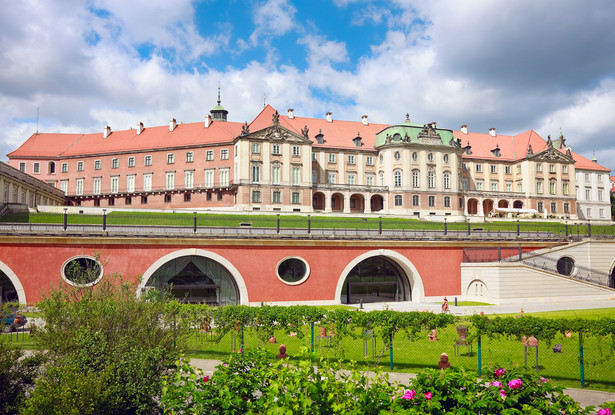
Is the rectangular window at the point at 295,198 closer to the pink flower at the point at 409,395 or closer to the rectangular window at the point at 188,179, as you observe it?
the rectangular window at the point at 188,179

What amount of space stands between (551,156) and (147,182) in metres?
59.9

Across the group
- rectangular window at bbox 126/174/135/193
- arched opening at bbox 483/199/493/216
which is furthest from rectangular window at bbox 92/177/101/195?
arched opening at bbox 483/199/493/216

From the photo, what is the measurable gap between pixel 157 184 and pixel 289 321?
5213 centimetres

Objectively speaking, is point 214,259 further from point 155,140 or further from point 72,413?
point 155,140

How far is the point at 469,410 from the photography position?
7.10m

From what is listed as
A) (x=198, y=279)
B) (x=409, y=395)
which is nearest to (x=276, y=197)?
(x=198, y=279)

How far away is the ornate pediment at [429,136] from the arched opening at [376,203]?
Result: 969 cm

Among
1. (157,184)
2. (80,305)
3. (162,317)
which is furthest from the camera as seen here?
(157,184)

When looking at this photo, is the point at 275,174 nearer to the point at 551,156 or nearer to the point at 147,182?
the point at 147,182

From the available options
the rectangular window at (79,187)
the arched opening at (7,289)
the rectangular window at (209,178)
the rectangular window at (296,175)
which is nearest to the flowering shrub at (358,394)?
the arched opening at (7,289)

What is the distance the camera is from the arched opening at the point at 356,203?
67.5 metres

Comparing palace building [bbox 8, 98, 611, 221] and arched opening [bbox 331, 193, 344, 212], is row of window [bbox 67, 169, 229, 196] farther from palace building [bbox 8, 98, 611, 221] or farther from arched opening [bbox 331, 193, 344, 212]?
arched opening [bbox 331, 193, 344, 212]

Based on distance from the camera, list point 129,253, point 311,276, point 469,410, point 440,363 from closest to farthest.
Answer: point 469,410 → point 440,363 → point 129,253 → point 311,276

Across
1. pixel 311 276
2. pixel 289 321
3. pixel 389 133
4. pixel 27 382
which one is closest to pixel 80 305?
pixel 27 382
